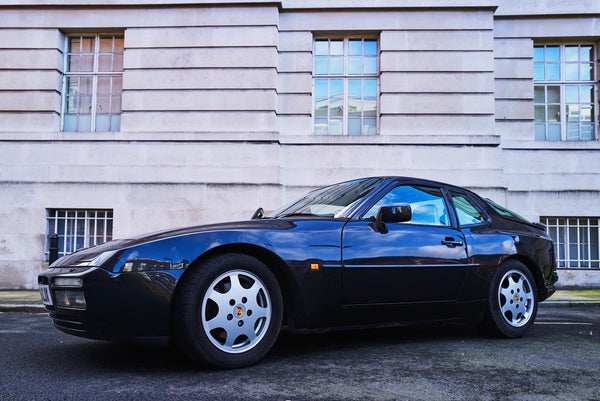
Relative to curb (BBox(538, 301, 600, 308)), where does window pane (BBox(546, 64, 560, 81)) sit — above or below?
above

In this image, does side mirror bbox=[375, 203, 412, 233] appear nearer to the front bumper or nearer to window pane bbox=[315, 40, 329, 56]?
the front bumper

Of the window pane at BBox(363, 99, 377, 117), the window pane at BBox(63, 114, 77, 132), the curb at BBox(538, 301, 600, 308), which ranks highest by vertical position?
the window pane at BBox(363, 99, 377, 117)

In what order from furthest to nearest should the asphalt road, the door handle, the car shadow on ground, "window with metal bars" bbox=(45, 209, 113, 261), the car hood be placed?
1. "window with metal bars" bbox=(45, 209, 113, 261)
2. the door handle
3. the car shadow on ground
4. the car hood
5. the asphalt road

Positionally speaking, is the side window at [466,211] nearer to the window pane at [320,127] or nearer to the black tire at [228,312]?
the black tire at [228,312]

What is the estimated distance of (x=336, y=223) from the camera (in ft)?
13.0

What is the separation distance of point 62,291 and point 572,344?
12.7 ft

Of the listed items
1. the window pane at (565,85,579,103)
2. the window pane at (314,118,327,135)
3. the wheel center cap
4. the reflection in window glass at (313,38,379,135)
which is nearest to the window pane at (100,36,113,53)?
the reflection in window glass at (313,38,379,135)

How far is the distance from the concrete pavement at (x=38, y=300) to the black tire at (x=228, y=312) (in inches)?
203

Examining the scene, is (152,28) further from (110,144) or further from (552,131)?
(552,131)

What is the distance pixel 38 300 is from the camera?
841cm

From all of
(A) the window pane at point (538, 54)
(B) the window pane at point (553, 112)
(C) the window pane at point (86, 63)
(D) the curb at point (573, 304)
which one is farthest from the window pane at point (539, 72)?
(C) the window pane at point (86, 63)

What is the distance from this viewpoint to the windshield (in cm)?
421

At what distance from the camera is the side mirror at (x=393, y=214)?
3975 mm

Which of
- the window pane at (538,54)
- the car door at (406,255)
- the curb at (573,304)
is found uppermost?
the window pane at (538,54)
